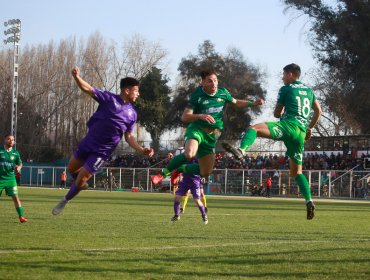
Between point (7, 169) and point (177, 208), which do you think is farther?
point (7, 169)

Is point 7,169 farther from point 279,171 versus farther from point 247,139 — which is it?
point 279,171

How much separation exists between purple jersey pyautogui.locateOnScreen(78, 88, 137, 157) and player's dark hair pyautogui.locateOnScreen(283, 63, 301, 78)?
8.77 ft

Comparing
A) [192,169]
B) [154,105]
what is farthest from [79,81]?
[154,105]

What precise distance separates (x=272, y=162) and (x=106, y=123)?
139ft

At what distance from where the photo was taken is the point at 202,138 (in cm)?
1190

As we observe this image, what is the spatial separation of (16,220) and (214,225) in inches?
175

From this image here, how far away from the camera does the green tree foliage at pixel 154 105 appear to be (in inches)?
2891

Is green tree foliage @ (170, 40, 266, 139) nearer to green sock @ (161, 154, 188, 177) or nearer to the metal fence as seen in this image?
the metal fence

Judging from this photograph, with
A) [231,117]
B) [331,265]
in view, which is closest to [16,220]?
[331,265]

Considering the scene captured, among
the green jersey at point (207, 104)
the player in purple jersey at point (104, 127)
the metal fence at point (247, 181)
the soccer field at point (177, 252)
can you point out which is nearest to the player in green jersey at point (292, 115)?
the green jersey at point (207, 104)

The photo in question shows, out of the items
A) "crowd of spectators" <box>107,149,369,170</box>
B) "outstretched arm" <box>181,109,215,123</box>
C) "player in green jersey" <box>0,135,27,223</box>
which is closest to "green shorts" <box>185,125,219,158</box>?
"outstretched arm" <box>181,109,215,123</box>

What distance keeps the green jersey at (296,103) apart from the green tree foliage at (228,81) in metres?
60.4

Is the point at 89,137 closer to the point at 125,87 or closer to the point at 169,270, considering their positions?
the point at 125,87

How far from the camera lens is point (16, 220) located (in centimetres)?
1533
